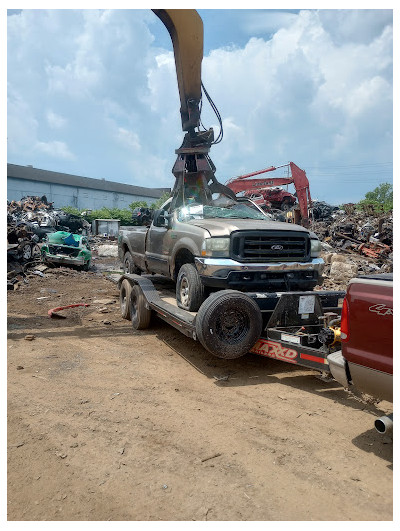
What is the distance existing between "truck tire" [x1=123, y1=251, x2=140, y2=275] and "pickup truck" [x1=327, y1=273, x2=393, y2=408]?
6889 mm

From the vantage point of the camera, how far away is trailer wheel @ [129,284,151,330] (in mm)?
7509

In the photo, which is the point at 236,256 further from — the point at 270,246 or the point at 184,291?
the point at 184,291

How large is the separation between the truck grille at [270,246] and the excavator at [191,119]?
8.41ft

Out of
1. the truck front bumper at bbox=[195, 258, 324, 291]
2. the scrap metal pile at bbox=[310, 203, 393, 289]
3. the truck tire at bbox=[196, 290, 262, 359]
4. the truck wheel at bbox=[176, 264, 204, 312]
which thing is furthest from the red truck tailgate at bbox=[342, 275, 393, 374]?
the scrap metal pile at bbox=[310, 203, 393, 289]

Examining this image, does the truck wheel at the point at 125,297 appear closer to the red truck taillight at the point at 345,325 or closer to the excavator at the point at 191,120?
the excavator at the point at 191,120

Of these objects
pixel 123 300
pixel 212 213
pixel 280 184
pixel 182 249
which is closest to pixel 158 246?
pixel 182 249

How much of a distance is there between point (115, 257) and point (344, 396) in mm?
18141

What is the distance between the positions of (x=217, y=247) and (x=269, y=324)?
1230 mm

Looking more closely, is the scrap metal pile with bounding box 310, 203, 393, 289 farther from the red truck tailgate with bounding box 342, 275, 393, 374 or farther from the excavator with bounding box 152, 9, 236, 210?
the red truck tailgate with bounding box 342, 275, 393, 374

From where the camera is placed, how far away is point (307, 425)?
4078 mm

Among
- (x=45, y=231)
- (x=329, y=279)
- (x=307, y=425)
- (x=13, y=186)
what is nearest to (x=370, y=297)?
(x=307, y=425)

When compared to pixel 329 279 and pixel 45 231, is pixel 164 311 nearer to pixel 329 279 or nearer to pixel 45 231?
pixel 329 279

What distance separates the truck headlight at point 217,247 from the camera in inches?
227

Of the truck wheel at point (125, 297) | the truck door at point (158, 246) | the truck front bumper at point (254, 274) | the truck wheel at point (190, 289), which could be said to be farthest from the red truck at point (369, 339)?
the truck wheel at point (125, 297)
